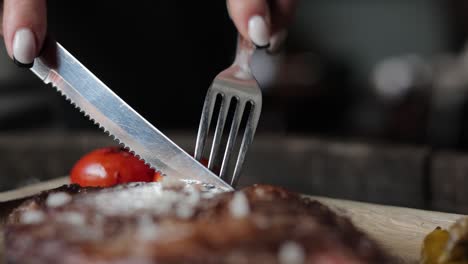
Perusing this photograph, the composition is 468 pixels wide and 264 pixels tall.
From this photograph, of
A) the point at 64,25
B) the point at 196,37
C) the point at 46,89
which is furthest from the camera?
the point at 196,37

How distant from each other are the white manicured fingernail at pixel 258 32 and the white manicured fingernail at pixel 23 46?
685 millimetres

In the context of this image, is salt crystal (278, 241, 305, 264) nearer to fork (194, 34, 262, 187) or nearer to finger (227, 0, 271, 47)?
fork (194, 34, 262, 187)

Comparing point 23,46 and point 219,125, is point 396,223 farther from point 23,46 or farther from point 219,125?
point 23,46

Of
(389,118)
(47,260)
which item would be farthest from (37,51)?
(389,118)

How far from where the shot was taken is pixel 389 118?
8.23 meters

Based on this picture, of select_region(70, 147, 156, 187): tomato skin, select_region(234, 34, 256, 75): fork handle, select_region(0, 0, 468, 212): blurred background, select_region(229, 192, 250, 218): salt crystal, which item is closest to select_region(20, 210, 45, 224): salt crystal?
select_region(229, 192, 250, 218): salt crystal

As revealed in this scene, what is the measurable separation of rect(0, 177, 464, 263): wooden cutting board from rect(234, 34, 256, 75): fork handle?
548 millimetres

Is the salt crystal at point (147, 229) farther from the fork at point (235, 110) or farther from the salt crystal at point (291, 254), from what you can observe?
the fork at point (235, 110)

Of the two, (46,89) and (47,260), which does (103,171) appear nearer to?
(47,260)

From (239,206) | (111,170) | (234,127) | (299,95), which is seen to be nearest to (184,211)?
(239,206)

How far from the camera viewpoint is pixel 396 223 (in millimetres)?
1938

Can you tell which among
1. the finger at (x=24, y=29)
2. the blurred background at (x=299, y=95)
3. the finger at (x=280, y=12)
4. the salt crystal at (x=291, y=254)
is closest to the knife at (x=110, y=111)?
the finger at (x=24, y=29)

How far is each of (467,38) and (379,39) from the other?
1.52 metres

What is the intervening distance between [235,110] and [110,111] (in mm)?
405
